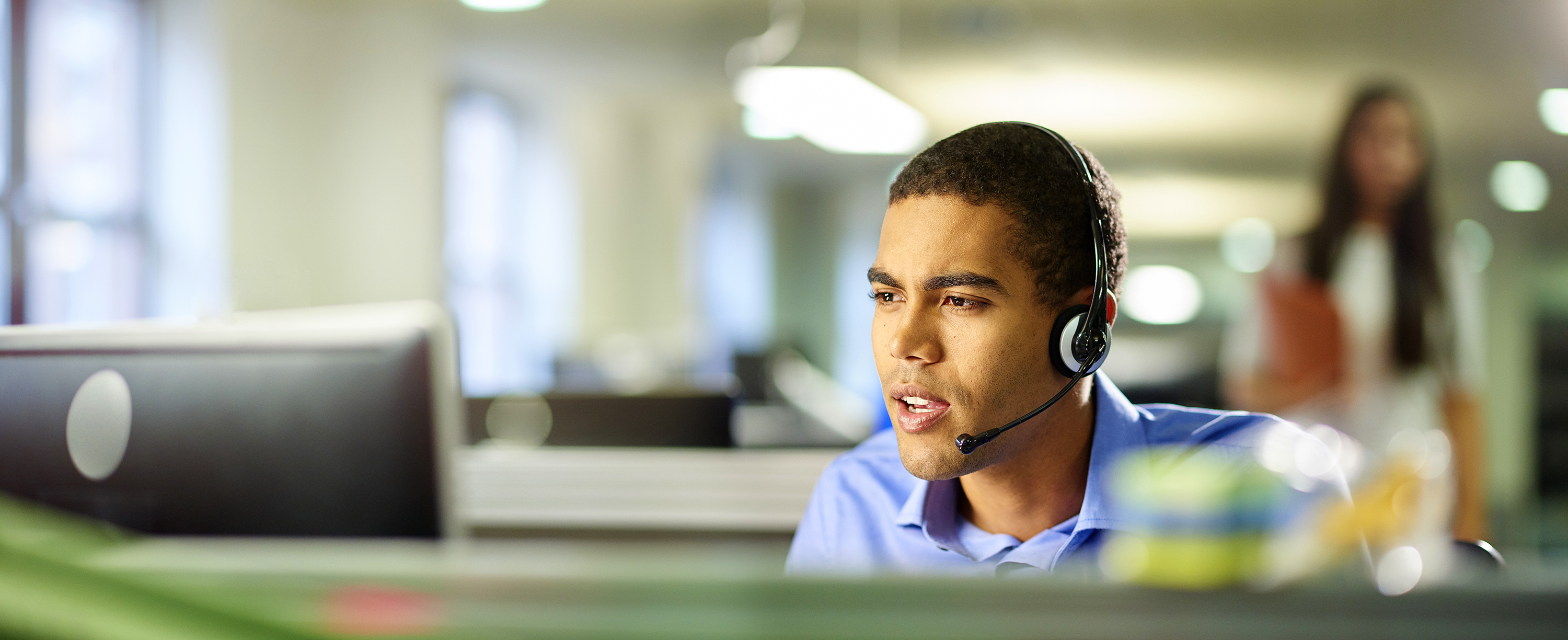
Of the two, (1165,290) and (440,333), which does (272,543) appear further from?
(1165,290)

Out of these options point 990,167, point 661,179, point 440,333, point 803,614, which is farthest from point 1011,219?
point 661,179

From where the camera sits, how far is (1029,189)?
96cm

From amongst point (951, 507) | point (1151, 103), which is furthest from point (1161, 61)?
point (951, 507)

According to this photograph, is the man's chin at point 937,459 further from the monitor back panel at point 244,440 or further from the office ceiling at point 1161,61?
the office ceiling at point 1161,61

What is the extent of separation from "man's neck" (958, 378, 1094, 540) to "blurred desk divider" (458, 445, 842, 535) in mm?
367

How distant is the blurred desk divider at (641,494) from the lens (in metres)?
1.37

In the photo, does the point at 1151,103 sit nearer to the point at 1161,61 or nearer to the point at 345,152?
the point at 1161,61

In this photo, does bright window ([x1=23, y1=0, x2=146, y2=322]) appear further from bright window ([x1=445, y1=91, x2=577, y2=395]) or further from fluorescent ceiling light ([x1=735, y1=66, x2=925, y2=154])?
fluorescent ceiling light ([x1=735, y1=66, x2=925, y2=154])

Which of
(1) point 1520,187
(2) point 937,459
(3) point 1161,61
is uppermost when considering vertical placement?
(3) point 1161,61

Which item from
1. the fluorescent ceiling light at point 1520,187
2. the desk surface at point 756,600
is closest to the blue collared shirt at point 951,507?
the desk surface at point 756,600

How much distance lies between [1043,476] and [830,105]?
278 centimetres

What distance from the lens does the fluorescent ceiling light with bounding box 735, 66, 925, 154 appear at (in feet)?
11.1

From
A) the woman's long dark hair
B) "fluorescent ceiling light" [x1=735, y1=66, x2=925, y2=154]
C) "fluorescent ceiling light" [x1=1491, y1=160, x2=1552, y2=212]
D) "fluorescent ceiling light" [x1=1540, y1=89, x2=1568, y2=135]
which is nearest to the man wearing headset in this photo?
"fluorescent ceiling light" [x1=735, y1=66, x2=925, y2=154]

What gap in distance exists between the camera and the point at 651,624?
0.42m
